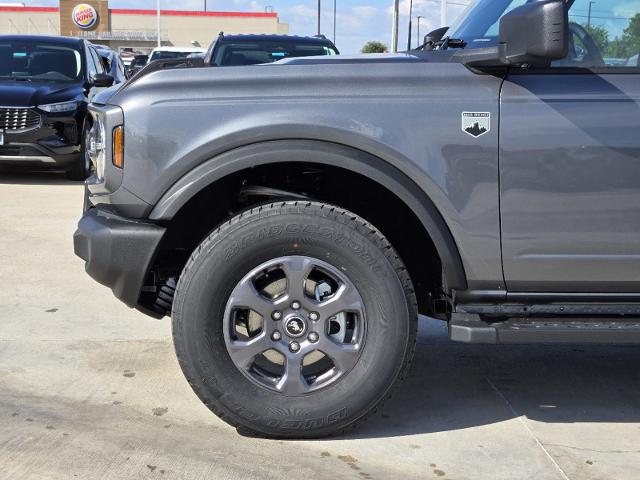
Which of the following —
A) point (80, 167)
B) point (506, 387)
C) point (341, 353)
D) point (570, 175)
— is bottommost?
point (506, 387)

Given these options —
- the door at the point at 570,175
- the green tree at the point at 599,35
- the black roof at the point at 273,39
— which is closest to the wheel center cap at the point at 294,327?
the door at the point at 570,175

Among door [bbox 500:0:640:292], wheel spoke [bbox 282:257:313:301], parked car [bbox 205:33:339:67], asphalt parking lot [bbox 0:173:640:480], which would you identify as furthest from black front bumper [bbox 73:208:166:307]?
parked car [bbox 205:33:339:67]

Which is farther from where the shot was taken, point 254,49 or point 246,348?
point 254,49

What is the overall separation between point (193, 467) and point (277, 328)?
0.59m

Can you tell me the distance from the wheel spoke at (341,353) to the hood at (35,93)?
780cm

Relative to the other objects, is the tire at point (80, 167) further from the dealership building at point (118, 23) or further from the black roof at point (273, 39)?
the dealership building at point (118, 23)

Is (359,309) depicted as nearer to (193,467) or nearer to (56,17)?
(193,467)

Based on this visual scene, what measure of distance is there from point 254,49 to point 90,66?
288 centimetres

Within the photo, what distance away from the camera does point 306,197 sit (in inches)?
142

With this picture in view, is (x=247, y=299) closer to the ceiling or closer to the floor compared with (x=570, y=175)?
closer to the floor

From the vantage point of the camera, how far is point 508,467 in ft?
10.9

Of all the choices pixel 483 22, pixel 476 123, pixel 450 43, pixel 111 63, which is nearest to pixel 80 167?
pixel 111 63

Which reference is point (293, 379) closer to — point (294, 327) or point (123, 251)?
point (294, 327)

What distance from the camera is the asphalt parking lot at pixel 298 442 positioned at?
129 inches
